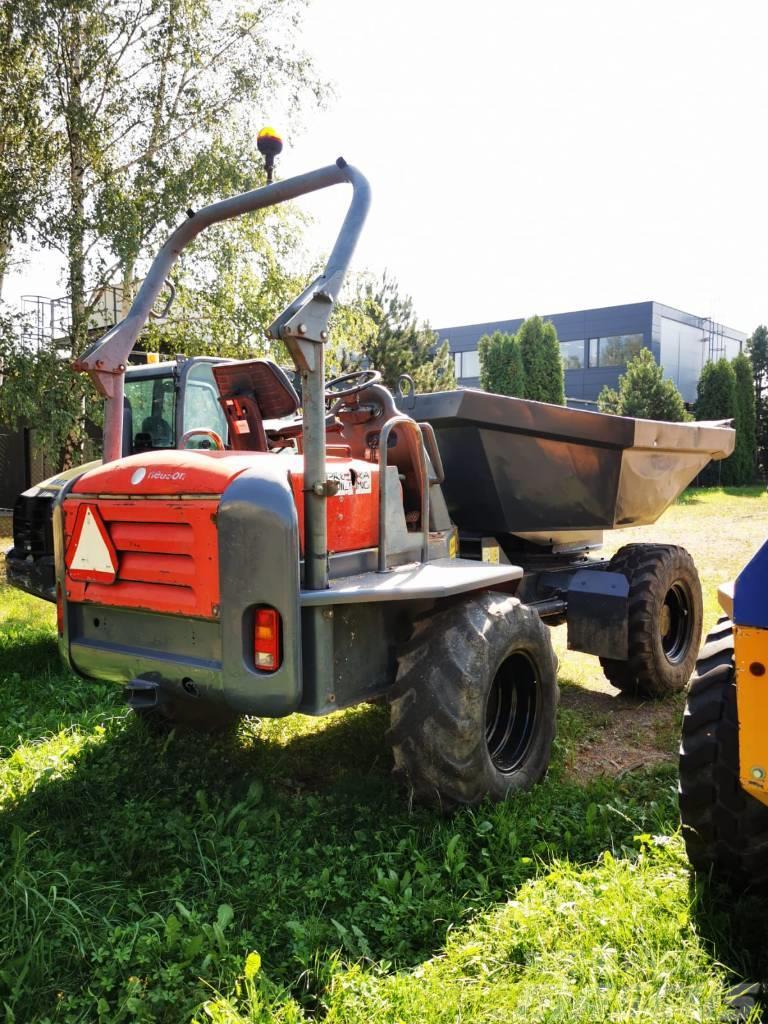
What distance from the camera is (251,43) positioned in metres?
12.6

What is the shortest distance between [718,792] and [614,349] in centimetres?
3319

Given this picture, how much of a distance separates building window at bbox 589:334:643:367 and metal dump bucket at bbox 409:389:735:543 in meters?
29.5

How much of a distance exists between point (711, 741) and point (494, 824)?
92cm

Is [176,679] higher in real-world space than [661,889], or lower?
higher

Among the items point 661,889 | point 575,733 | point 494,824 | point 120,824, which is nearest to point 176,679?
point 120,824

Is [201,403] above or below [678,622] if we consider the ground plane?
above

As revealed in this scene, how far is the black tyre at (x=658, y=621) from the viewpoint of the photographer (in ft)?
15.4

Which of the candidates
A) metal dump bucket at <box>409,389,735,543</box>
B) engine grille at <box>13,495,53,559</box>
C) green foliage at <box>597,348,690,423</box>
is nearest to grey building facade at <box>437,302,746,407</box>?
green foliage at <box>597,348,690,423</box>

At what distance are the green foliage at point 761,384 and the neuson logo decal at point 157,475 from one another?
101 feet

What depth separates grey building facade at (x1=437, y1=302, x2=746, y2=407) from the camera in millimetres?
32844

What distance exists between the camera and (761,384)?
3061 cm

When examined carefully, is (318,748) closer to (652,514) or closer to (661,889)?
(661,889)

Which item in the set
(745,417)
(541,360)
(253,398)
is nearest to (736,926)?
(253,398)

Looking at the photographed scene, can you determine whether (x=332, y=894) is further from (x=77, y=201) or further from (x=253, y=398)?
(x=77, y=201)
